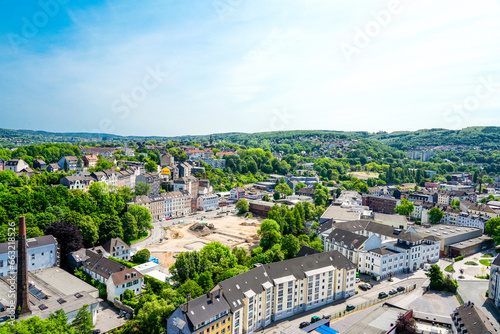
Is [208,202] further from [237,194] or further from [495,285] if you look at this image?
[495,285]

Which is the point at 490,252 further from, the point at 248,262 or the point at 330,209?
the point at 248,262

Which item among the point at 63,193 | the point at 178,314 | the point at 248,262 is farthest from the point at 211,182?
the point at 178,314

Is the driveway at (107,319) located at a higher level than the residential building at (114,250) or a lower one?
lower

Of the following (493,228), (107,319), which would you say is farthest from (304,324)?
(493,228)

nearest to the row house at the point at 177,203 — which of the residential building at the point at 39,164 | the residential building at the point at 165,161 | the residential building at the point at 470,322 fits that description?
the residential building at the point at 165,161

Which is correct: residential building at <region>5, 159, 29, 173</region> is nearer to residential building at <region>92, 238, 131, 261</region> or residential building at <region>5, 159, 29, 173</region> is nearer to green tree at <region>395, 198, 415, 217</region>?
residential building at <region>92, 238, 131, 261</region>

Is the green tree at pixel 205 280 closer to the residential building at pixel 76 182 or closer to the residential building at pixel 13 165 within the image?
the residential building at pixel 76 182
